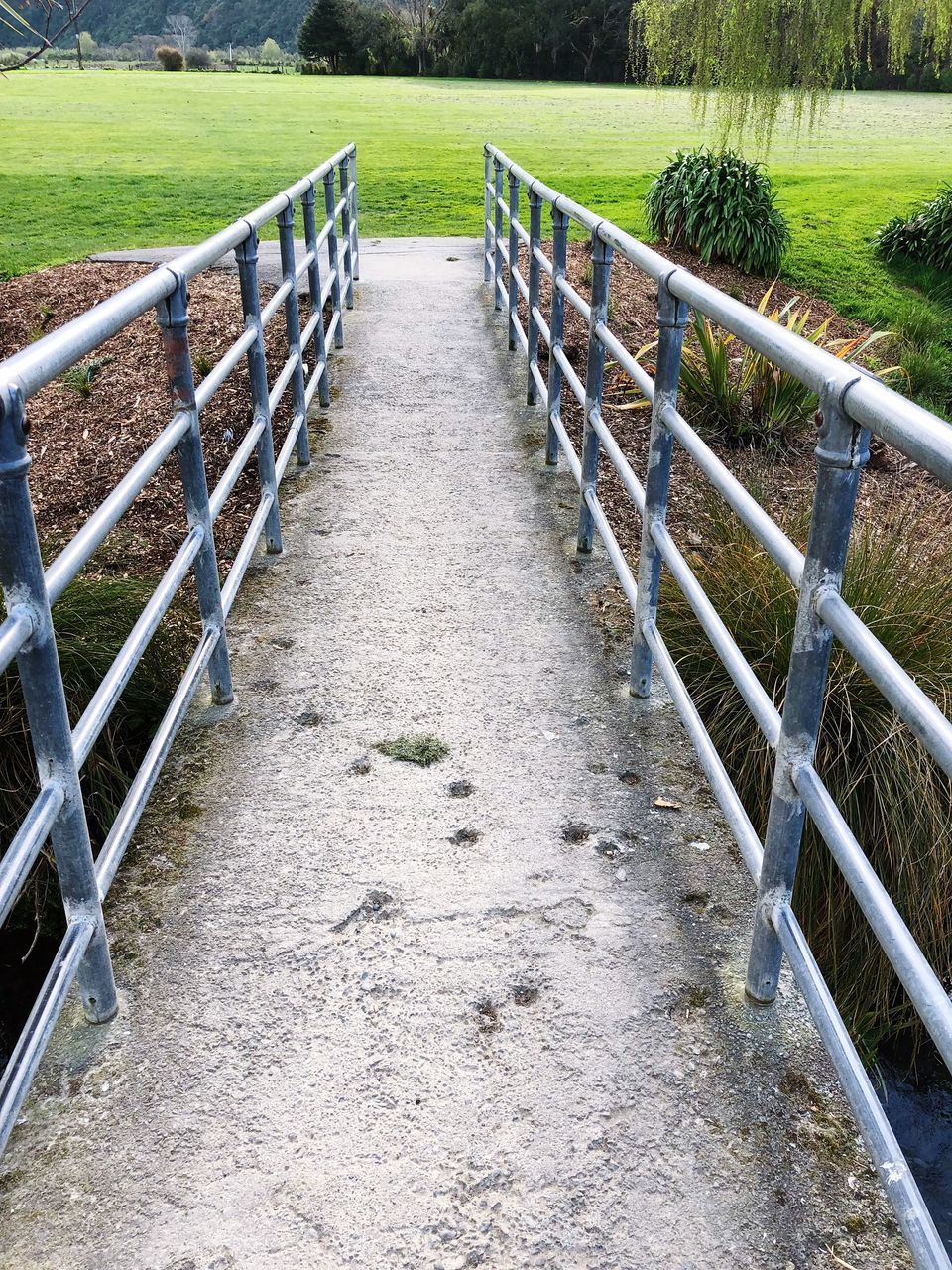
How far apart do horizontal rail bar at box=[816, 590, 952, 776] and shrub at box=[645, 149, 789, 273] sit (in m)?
10.6

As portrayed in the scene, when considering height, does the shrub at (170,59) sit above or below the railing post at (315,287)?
above

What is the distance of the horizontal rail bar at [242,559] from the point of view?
3846mm

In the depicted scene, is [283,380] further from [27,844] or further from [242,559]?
[27,844]

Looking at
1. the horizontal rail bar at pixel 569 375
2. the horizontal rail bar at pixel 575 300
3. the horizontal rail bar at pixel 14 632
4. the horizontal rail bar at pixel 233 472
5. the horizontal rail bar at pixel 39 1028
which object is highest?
the horizontal rail bar at pixel 575 300

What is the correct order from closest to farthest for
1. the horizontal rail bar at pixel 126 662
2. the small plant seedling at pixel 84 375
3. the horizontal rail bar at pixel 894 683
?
the horizontal rail bar at pixel 894 683 < the horizontal rail bar at pixel 126 662 < the small plant seedling at pixel 84 375

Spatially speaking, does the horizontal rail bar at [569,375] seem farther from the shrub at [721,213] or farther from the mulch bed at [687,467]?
the shrub at [721,213]

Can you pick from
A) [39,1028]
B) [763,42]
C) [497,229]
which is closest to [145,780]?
[39,1028]

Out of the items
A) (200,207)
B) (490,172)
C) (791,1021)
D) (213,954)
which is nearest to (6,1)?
(213,954)

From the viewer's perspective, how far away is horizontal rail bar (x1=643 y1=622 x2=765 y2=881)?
8.37 feet

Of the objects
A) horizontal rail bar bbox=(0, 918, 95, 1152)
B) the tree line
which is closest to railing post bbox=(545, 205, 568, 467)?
horizontal rail bar bbox=(0, 918, 95, 1152)

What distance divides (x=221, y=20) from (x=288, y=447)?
142m

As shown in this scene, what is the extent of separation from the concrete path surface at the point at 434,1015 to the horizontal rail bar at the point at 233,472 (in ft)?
1.97

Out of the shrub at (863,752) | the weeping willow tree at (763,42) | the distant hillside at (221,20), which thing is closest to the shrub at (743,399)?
the shrub at (863,752)

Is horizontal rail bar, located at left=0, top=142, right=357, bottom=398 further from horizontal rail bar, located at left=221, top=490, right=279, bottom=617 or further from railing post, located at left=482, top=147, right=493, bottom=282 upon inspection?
railing post, located at left=482, top=147, right=493, bottom=282
